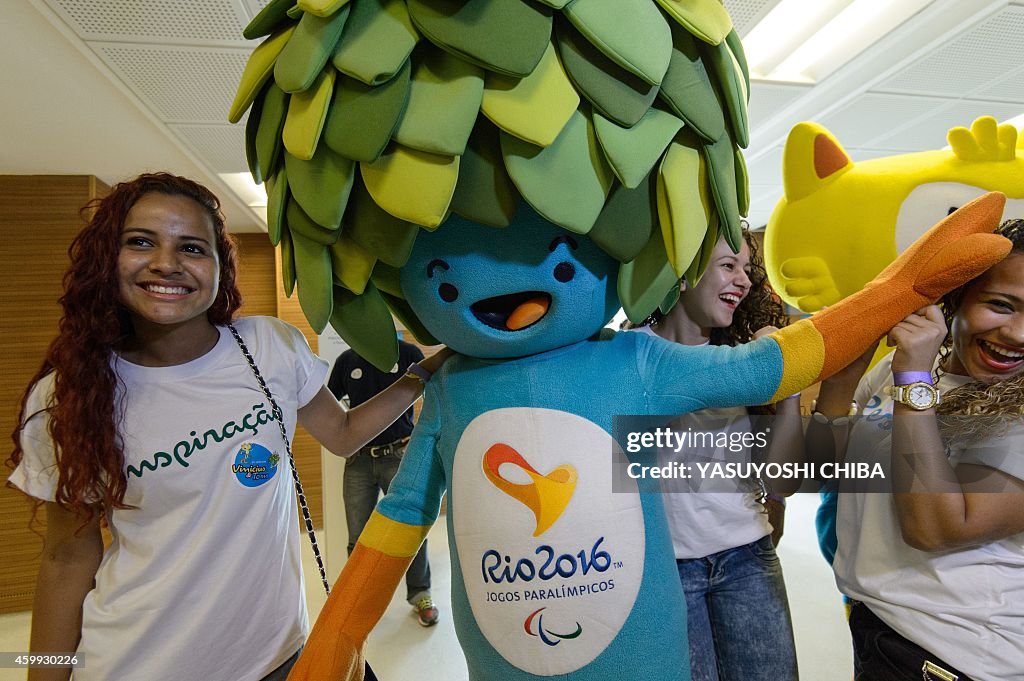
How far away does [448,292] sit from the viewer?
903 millimetres

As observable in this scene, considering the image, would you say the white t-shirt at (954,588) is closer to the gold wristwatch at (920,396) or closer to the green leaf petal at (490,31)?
the gold wristwatch at (920,396)

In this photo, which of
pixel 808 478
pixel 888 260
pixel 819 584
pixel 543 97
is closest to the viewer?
pixel 543 97

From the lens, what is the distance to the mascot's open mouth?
0.90 metres

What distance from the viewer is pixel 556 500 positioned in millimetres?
854

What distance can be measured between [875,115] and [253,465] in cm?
410

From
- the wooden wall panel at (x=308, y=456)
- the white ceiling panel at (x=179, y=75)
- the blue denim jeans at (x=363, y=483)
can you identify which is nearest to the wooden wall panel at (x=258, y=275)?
the wooden wall panel at (x=308, y=456)

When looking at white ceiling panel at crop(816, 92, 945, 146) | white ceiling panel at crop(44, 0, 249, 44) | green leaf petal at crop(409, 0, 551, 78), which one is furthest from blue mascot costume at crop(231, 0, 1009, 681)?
white ceiling panel at crop(816, 92, 945, 146)

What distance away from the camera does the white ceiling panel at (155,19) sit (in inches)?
84.9

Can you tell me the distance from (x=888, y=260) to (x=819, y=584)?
2462 millimetres

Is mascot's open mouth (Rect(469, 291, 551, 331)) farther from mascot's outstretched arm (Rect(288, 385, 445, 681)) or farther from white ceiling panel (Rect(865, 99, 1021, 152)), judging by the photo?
white ceiling panel (Rect(865, 99, 1021, 152))

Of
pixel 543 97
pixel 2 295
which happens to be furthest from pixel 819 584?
pixel 2 295

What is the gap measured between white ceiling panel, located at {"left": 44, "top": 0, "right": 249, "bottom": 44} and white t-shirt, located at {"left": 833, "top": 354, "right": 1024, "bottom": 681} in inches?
99.7

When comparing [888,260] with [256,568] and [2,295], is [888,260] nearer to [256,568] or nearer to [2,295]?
[256,568]

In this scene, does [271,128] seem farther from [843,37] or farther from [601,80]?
[843,37]
